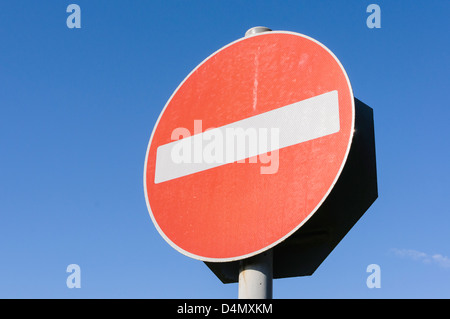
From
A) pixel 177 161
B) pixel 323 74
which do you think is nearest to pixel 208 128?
pixel 177 161

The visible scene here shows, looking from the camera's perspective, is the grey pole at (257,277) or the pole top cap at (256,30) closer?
the grey pole at (257,277)

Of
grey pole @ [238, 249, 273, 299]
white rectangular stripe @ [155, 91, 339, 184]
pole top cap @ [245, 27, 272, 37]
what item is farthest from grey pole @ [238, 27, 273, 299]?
pole top cap @ [245, 27, 272, 37]

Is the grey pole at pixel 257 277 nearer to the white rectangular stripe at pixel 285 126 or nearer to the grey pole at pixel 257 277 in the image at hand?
the grey pole at pixel 257 277

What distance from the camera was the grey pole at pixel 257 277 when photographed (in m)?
2.04

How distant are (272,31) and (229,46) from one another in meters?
0.20

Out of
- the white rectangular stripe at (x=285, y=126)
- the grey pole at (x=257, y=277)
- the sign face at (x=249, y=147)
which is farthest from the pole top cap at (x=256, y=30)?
the grey pole at (x=257, y=277)

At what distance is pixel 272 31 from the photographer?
2.40 meters

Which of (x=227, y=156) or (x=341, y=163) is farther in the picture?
(x=227, y=156)

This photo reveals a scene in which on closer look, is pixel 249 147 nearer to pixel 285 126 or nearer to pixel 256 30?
pixel 285 126

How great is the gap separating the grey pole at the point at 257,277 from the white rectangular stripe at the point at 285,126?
0.36 meters

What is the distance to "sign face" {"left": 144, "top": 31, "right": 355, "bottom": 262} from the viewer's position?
201 centimetres

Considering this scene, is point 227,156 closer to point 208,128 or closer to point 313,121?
point 208,128

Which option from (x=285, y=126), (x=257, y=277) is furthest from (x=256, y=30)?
(x=257, y=277)

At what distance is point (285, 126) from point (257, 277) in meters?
0.52
